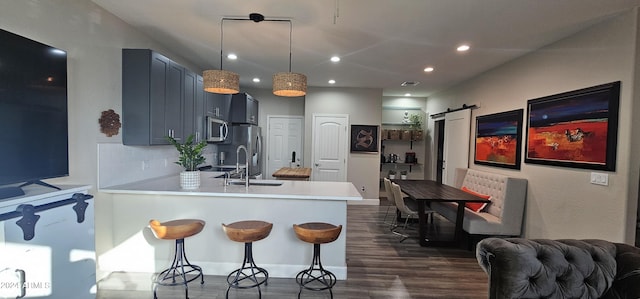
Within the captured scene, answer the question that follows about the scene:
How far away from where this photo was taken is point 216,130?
463cm

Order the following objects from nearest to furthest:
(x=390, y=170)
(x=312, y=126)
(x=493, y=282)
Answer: (x=493, y=282) < (x=312, y=126) < (x=390, y=170)

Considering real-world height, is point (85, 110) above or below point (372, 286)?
above

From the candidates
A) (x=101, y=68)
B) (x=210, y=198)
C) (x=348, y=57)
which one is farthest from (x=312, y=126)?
(x=101, y=68)

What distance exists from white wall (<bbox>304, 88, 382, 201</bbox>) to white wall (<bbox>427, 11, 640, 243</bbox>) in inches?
97.3

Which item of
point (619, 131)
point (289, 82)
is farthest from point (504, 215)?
point (289, 82)

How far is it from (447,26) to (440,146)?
170 inches

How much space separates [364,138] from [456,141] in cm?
184

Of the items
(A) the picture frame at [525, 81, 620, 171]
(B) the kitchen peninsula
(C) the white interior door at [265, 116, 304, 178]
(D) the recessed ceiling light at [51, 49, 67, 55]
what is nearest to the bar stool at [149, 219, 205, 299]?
(B) the kitchen peninsula

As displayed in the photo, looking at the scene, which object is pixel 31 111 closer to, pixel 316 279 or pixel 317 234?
pixel 317 234

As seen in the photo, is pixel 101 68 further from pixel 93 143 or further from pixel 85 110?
pixel 93 143

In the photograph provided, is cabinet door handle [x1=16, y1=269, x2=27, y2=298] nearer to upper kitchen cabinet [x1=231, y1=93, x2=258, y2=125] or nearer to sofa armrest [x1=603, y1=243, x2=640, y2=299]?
sofa armrest [x1=603, y1=243, x2=640, y2=299]

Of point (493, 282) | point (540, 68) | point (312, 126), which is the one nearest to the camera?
point (493, 282)

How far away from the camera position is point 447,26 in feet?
9.27

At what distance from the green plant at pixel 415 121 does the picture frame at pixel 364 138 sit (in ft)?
4.99
